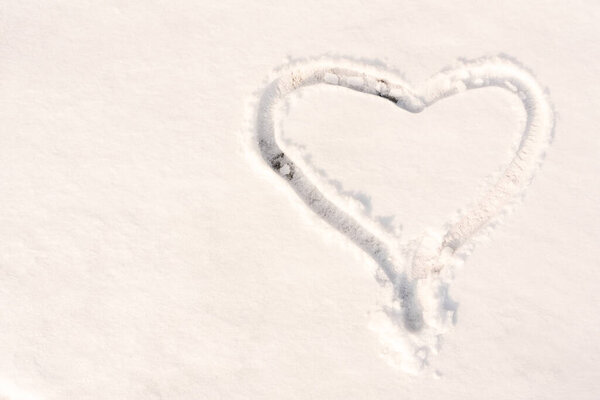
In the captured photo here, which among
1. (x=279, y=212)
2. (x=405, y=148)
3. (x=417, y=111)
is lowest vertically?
(x=279, y=212)

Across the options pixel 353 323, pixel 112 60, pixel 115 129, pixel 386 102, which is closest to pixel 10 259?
pixel 115 129

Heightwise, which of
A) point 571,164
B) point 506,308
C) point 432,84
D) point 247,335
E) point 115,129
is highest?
point 432,84

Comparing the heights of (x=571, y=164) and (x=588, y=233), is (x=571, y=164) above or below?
above

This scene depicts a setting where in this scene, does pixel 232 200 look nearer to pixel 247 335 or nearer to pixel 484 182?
pixel 247 335

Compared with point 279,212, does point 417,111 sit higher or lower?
higher

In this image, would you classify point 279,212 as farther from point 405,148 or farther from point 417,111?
point 417,111

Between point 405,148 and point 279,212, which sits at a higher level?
point 405,148

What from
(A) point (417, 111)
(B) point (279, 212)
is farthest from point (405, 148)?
(B) point (279, 212)
